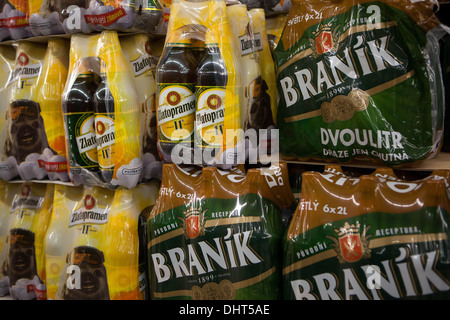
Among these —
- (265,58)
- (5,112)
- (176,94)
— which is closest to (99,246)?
(176,94)

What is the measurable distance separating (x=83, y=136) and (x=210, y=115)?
585 millimetres

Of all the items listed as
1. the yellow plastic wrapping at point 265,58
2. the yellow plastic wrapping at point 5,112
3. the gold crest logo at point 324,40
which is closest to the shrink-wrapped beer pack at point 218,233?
the yellow plastic wrapping at point 265,58

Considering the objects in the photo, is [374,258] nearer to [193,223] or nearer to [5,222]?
[193,223]

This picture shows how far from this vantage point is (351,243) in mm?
1237

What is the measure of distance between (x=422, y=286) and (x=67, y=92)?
1.44 m

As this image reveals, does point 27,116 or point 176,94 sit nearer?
point 176,94

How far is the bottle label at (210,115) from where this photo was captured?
1.52m

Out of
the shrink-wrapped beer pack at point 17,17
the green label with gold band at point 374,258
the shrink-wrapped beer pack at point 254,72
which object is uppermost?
the shrink-wrapped beer pack at point 17,17

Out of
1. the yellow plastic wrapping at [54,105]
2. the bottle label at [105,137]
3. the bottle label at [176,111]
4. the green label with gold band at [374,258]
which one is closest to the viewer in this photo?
the green label with gold band at [374,258]

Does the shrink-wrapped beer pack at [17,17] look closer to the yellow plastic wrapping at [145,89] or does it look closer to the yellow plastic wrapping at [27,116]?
the yellow plastic wrapping at [27,116]

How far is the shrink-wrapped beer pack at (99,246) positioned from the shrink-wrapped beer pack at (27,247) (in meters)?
0.15

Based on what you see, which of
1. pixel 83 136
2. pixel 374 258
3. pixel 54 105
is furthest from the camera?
pixel 54 105

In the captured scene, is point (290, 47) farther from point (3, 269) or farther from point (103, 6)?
point (3, 269)

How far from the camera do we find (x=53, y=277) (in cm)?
193
